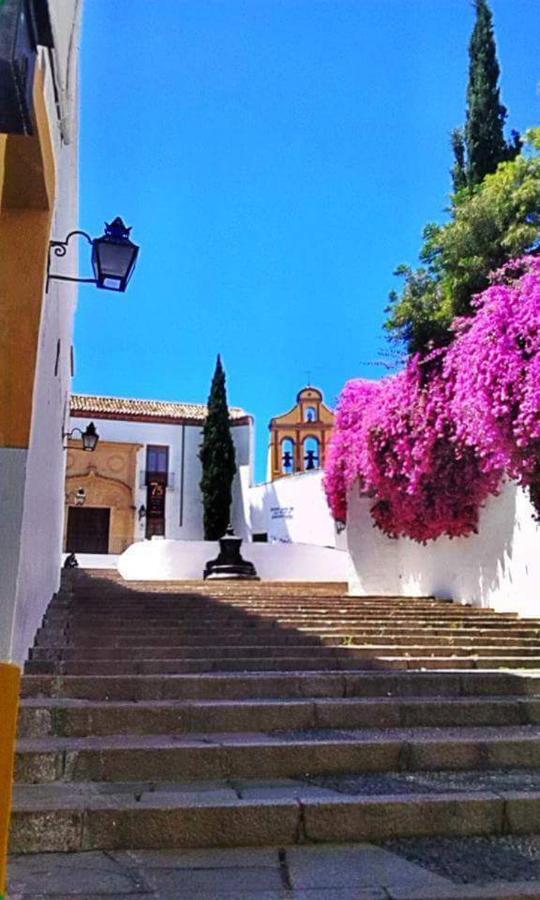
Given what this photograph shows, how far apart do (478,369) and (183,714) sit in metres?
4.35

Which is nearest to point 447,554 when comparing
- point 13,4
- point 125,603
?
point 125,603

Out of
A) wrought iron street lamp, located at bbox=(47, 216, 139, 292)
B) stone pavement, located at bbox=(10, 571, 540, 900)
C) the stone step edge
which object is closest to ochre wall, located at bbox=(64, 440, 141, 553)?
stone pavement, located at bbox=(10, 571, 540, 900)

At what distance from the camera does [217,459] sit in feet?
93.6

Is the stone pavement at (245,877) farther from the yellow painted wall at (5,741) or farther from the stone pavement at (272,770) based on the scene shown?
the yellow painted wall at (5,741)

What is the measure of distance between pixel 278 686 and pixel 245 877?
2.15 meters

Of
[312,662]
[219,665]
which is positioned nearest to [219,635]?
[219,665]

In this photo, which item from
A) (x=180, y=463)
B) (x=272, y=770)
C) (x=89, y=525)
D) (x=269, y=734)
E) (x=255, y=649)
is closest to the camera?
(x=272, y=770)

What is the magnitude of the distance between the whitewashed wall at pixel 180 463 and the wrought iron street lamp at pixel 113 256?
23.3m

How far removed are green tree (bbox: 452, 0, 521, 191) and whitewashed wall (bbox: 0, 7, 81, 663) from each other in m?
6.43

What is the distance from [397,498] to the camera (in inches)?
392

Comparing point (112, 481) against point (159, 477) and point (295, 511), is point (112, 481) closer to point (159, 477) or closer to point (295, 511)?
point (159, 477)

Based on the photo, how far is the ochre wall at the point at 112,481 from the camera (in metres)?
28.4

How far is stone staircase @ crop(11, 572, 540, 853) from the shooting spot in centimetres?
325

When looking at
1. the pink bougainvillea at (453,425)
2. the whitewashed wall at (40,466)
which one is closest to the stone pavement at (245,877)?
the whitewashed wall at (40,466)
